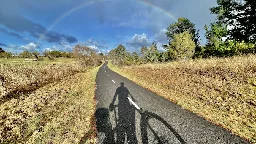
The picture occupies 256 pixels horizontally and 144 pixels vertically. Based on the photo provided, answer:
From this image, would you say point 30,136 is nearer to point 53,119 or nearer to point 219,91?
point 53,119

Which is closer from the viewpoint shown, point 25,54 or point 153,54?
point 25,54

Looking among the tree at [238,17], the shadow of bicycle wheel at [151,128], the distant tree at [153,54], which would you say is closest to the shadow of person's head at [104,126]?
the shadow of bicycle wheel at [151,128]

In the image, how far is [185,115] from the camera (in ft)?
24.8

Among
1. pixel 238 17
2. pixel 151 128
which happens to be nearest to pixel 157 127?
pixel 151 128

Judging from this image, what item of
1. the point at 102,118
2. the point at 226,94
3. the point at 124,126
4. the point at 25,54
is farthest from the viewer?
the point at 25,54

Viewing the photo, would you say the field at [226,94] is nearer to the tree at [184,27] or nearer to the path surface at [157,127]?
the path surface at [157,127]

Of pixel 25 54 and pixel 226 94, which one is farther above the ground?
pixel 25 54

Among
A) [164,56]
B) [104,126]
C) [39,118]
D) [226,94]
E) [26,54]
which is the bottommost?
[39,118]

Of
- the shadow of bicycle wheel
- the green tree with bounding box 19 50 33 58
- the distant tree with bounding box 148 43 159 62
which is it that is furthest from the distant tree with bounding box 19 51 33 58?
the shadow of bicycle wheel

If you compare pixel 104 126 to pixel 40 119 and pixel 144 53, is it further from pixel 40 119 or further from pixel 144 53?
pixel 144 53

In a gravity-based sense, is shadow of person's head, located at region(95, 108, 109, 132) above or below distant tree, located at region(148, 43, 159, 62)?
below

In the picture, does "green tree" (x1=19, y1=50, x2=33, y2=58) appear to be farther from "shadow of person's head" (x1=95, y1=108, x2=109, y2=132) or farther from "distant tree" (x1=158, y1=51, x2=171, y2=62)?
"distant tree" (x1=158, y1=51, x2=171, y2=62)

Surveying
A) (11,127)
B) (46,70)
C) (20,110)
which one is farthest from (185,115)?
(46,70)

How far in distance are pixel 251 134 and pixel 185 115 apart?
2.57 meters
